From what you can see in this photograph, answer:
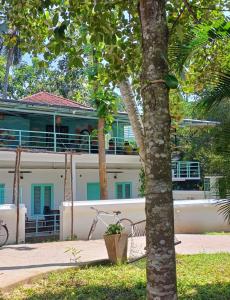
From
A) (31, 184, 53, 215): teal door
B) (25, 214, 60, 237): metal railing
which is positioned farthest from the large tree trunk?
(31, 184, 53, 215): teal door

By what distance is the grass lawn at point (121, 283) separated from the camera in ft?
21.2

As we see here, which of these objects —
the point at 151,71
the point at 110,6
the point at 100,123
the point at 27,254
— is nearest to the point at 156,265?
the point at 151,71

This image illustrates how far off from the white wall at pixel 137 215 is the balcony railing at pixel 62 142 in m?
6.52

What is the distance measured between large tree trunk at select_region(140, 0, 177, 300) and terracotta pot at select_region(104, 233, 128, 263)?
4.95 meters

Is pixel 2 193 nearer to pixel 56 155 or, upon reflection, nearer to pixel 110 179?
pixel 56 155

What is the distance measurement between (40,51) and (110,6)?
2039 millimetres

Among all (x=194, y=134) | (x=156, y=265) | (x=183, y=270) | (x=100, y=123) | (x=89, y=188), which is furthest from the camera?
(x=194, y=134)

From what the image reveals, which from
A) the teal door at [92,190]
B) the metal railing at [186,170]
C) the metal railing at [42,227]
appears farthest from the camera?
the metal railing at [186,170]

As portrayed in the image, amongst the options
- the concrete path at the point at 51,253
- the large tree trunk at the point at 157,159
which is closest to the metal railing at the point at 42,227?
the concrete path at the point at 51,253

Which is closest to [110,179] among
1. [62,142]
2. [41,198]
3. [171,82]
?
[62,142]

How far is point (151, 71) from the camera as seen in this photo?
4.25 m

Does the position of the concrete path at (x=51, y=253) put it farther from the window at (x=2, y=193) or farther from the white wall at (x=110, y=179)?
the white wall at (x=110, y=179)

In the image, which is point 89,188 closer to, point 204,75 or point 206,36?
point 204,75

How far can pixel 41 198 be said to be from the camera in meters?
21.4
